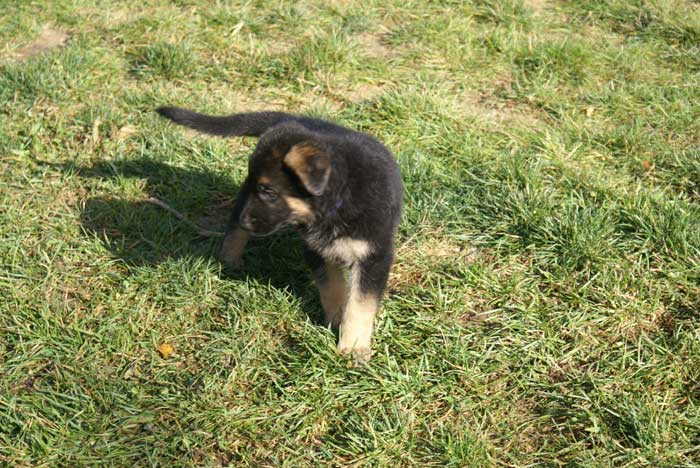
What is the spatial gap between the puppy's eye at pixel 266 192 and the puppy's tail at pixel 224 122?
2.86 feet

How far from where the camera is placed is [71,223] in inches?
190

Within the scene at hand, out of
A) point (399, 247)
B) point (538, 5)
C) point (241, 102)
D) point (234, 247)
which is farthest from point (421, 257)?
point (538, 5)

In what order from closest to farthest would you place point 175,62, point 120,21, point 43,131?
1. point 43,131
2. point 175,62
3. point 120,21

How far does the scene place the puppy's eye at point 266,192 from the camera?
3795 mm

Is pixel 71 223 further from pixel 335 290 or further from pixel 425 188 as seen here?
pixel 425 188

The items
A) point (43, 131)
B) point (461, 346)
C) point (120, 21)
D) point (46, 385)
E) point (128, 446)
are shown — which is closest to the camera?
point (128, 446)

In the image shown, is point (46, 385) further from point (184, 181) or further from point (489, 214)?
point (489, 214)

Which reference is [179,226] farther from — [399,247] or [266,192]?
[399,247]

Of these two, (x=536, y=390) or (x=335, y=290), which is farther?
(x=335, y=290)

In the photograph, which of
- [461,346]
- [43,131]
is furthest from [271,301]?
A: [43,131]

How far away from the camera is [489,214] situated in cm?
496

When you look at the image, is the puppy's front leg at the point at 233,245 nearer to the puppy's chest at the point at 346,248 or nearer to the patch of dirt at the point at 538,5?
the puppy's chest at the point at 346,248

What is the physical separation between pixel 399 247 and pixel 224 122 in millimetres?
1312

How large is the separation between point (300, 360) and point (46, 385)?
1.26 meters
